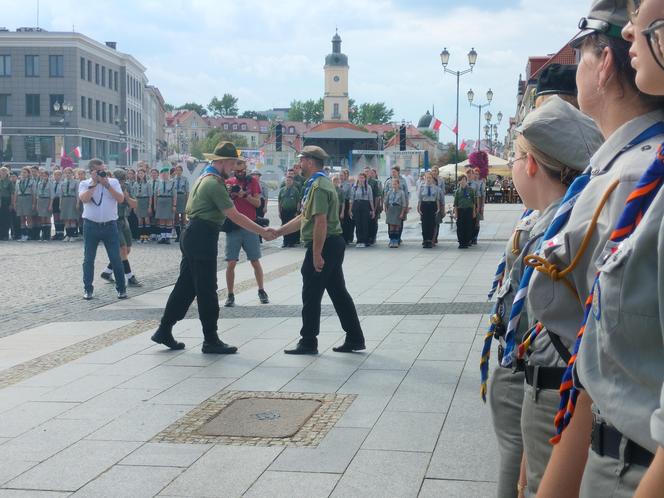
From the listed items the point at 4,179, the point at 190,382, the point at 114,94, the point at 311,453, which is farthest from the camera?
the point at 114,94

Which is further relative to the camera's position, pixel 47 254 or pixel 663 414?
pixel 47 254

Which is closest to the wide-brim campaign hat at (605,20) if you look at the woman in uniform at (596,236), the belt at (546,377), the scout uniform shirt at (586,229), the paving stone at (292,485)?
the woman in uniform at (596,236)

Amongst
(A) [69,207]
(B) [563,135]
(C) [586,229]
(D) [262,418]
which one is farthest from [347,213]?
(C) [586,229]

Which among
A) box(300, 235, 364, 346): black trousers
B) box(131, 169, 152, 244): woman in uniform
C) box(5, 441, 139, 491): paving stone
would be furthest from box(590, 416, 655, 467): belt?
box(131, 169, 152, 244): woman in uniform

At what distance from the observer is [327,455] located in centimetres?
512

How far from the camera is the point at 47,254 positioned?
20000mm

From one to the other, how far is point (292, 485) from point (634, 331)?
11.2ft

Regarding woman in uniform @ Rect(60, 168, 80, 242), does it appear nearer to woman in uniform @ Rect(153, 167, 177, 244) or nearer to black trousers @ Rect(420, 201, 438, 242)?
woman in uniform @ Rect(153, 167, 177, 244)

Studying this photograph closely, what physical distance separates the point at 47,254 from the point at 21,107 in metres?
71.0

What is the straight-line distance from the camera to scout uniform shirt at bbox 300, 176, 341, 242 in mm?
8242

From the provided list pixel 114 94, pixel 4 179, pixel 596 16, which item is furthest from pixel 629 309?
pixel 114 94

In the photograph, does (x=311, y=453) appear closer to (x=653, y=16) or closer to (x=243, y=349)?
(x=243, y=349)

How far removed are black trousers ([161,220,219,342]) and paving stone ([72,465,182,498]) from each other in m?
3.42

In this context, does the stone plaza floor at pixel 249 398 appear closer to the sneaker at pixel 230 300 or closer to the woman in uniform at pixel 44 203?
the sneaker at pixel 230 300
